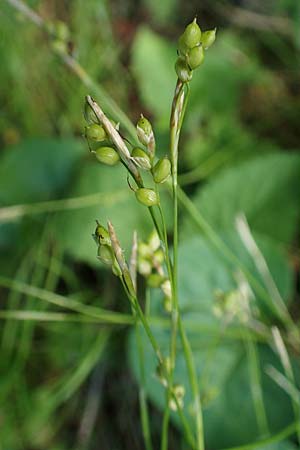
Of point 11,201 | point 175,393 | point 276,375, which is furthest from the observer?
point 11,201

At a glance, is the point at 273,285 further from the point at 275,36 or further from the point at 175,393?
the point at 275,36

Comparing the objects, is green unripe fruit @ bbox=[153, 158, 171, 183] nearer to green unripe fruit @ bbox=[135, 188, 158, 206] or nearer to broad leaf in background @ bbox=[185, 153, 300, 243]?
green unripe fruit @ bbox=[135, 188, 158, 206]

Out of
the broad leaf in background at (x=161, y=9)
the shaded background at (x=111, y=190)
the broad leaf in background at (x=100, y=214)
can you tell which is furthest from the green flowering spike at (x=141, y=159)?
the broad leaf in background at (x=161, y=9)

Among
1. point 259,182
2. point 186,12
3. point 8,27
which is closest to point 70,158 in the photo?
point 8,27

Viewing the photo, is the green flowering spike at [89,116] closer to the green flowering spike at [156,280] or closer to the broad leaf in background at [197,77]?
the green flowering spike at [156,280]

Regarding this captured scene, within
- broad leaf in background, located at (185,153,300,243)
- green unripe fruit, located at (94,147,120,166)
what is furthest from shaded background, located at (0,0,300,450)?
green unripe fruit, located at (94,147,120,166)
